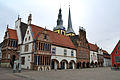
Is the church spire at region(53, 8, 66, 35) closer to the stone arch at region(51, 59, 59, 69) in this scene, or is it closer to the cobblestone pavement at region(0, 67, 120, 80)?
the stone arch at region(51, 59, 59, 69)

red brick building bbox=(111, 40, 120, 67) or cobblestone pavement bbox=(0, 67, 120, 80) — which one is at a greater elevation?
red brick building bbox=(111, 40, 120, 67)

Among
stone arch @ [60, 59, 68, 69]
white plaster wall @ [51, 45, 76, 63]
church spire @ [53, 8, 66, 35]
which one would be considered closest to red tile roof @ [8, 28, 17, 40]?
white plaster wall @ [51, 45, 76, 63]

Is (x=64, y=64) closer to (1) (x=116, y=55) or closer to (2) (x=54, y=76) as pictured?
(2) (x=54, y=76)

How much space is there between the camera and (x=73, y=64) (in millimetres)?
43750

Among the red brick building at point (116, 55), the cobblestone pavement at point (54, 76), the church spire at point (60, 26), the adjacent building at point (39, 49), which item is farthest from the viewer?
the church spire at point (60, 26)

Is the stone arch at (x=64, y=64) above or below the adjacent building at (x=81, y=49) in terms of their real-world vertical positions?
below

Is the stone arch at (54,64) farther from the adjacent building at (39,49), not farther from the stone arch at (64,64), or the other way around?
the stone arch at (64,64)

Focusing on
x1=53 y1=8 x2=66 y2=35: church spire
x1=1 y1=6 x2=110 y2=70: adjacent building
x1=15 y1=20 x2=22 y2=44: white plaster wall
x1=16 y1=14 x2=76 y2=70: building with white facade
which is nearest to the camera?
x1=16 y1=14 x2=76 y2=70: building with white facade

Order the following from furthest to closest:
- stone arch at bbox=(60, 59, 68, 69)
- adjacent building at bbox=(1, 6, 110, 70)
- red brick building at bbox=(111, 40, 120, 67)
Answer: red brick building at bbox=(111, 40, 120, 67) → stone arch at bbox=(60, 59, 68, 69) → adjacent building at bbox=(1, 6, 110, 70)

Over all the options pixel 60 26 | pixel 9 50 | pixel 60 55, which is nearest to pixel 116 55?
pixel 60 55

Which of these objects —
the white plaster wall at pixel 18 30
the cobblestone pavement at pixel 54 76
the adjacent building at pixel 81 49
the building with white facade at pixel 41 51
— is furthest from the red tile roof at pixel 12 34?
the adjacent building at pixel 81 49

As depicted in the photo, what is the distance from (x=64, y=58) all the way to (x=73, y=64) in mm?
6936

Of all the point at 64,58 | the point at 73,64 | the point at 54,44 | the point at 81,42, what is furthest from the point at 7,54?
the point at 81,42

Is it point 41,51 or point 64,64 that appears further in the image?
point 64,64
